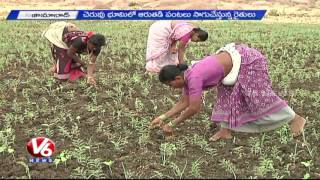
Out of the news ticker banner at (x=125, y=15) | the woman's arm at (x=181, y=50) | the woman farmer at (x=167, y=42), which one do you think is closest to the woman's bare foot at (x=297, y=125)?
the woman farmer at (x=167, y=42)

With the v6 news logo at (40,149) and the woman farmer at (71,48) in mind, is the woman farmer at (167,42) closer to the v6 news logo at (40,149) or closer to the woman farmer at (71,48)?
the woman farmer at (71,48)

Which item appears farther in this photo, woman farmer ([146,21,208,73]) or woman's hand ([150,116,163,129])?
woman farmer ([146,21,208,73])

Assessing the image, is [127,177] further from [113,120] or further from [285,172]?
[113,120]

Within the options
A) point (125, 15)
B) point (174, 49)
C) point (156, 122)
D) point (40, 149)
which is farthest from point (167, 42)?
point (125, 15)

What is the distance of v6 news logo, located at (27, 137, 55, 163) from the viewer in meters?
4.07

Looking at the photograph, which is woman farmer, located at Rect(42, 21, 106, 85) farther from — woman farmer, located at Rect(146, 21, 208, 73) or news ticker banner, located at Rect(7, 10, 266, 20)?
news ticker banner, located at Rect(7, 10, 266, 20)

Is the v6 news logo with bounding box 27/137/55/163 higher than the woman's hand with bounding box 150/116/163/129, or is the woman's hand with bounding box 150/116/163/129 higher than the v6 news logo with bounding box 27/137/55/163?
the woman's hand with bounding box 150/116/163/129

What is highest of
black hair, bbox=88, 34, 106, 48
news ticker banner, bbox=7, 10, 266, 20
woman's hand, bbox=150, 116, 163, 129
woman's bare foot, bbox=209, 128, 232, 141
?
news ticker banner, bbox=7, 10, 266, 20

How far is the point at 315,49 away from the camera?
10.3m

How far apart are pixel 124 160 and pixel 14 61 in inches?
197

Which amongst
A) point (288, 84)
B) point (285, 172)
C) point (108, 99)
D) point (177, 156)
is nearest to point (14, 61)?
point (108, 99)

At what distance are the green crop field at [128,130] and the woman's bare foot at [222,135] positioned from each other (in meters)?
0.08

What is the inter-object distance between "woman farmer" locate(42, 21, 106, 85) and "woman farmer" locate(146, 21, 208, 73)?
0.81 m

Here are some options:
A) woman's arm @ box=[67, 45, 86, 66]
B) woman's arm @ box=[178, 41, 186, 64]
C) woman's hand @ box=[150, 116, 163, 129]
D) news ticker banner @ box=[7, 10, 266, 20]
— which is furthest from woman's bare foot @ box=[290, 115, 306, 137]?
news ticker banner @ box=[7, 10, 266, 20]
